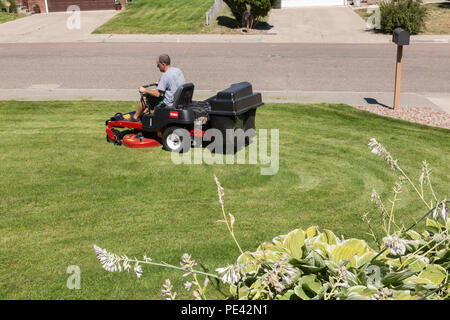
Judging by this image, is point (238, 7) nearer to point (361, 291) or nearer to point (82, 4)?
point (82, 4)

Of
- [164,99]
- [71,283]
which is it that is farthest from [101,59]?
[71,283]

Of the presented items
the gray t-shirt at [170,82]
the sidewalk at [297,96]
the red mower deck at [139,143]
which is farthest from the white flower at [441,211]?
the sidewalk at [297,96]

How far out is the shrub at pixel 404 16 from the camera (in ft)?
77.5

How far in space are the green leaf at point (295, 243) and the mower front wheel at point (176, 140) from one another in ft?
20.8

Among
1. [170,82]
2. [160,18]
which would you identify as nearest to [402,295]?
[170,82]

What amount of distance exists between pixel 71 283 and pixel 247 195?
2.92 m

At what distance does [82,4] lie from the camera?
102ft

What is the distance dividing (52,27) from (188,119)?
2009cm

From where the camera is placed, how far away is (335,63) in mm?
18078

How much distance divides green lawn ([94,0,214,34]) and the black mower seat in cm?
Result: 1618

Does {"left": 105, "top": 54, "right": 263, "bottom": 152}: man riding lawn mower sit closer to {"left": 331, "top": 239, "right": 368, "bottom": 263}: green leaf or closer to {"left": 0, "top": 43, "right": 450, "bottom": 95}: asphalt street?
{"left": 0, "top": 43, "right": 450, "bottom": 95}: asphalt street
